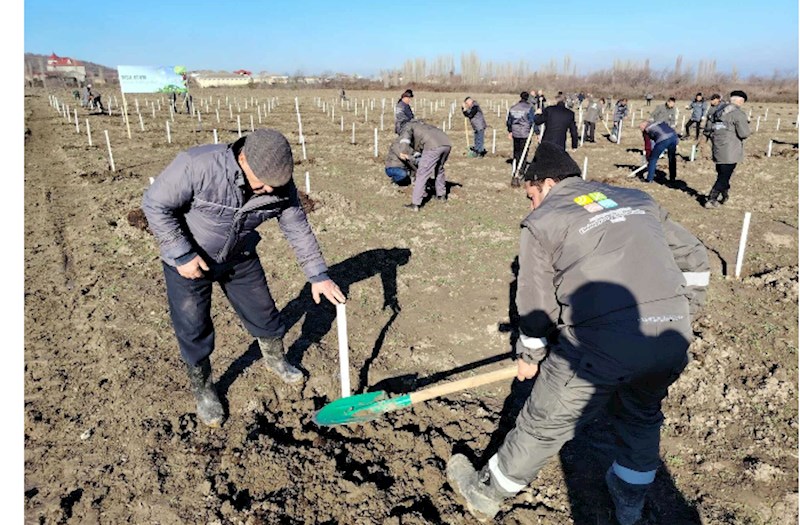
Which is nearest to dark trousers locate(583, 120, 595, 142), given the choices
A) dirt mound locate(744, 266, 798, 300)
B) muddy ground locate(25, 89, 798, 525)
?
muddy ground locate(25, 89, 798, 525)

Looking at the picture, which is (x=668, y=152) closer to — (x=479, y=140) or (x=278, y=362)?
(x=479, y=140)

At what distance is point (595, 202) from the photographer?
221 cm

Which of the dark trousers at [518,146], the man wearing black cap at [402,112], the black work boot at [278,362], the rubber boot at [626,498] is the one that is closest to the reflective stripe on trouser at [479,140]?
the dark trousers at [518,146]

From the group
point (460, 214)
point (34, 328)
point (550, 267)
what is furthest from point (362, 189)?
point (550, 267)

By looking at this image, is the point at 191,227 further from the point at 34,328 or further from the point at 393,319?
the point at 34,328

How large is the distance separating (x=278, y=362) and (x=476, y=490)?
1.74 m

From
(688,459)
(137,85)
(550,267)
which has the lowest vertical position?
(688,459)

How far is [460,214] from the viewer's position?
8203 mm

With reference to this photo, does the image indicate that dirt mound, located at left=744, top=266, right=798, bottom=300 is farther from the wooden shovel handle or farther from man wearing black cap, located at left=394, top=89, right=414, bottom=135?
man wearing black cap, located at left=394, top=89, right=414, bottom=135

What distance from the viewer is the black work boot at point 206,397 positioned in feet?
10.7

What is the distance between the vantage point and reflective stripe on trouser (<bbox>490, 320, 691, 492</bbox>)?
2.13 metres

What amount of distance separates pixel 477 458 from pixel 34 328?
401cm

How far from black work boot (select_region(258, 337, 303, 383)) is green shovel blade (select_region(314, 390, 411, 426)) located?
2.06 feet

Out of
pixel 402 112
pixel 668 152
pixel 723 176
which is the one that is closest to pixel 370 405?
pixel 402 112
